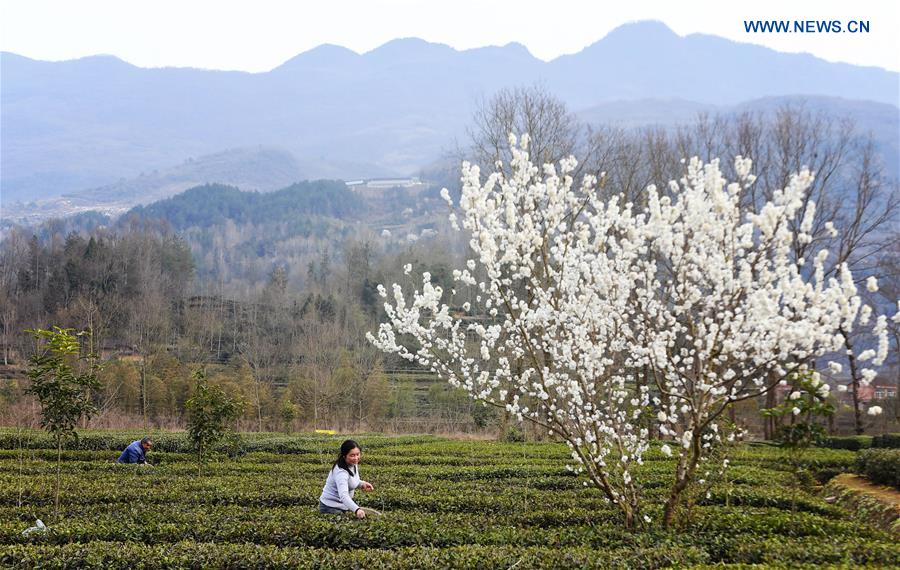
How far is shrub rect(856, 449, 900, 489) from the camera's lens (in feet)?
47.5

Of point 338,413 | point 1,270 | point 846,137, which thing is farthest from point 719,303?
point 1,270

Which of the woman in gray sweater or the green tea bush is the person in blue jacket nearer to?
the woman in gray sweater

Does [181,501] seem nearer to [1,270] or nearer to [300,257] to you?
[1,270]

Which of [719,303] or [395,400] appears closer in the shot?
[719,303]

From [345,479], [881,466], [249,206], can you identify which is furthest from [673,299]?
[249,206]

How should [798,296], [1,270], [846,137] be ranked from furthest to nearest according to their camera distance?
[1,270]
[846,137]
[798,296]

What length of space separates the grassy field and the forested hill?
127 meters

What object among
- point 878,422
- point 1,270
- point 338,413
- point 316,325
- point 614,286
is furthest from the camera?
point 1,270

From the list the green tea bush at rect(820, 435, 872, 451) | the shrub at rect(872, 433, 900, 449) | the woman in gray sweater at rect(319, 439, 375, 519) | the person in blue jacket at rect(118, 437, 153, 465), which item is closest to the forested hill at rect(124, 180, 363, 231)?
the green tea bush at rect(820, 435, 872, 451)

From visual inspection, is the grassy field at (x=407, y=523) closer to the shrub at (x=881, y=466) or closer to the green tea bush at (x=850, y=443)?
the shrub at (x=881, y=466)

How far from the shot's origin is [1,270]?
63469 millimetres

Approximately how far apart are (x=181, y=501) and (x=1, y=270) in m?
63.5

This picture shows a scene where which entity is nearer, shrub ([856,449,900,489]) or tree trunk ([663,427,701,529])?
tree trunk ([663,427,701,529])

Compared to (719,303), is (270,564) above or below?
below
